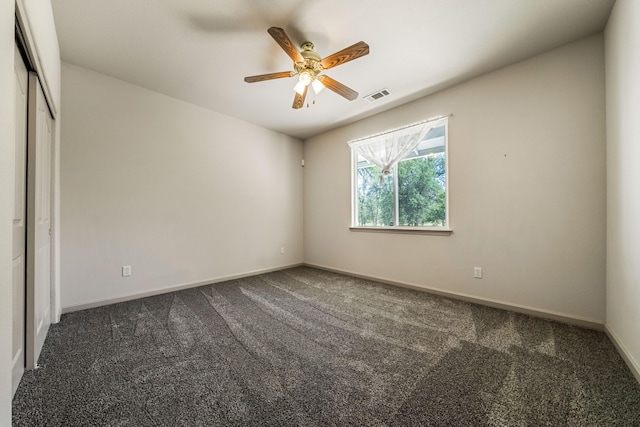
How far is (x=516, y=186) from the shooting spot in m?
2.50

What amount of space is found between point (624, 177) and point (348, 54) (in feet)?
7.14

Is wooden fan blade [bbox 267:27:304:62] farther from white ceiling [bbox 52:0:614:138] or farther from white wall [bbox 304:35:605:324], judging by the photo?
white wall [bbox 304:35:605:324]

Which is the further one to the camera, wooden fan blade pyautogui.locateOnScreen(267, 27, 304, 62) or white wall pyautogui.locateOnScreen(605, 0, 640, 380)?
wooden fan blade pyautogui.locateOnScreen(267, 27, 304, 62)

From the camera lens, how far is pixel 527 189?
243 cm

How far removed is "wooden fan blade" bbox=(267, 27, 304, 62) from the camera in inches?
68.9

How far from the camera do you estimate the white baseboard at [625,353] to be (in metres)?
1.47

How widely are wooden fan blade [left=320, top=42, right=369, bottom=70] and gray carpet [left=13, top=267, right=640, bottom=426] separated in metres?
2.25

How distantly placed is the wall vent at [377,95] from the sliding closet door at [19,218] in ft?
9.82

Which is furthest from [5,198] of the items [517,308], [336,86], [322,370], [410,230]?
[517,308]

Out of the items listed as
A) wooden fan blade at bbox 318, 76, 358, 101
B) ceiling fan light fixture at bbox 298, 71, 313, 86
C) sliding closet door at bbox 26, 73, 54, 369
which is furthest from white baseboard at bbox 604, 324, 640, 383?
sliding closet door at bbox 26, 73, 54, 369

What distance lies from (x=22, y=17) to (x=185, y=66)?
1485 millimetres

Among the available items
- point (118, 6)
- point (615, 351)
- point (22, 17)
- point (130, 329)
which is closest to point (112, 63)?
point (118, 6)

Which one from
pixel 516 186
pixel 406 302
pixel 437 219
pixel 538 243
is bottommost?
pixel 406 302

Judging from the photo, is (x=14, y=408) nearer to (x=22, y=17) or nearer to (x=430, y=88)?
(x=22, y=17)
